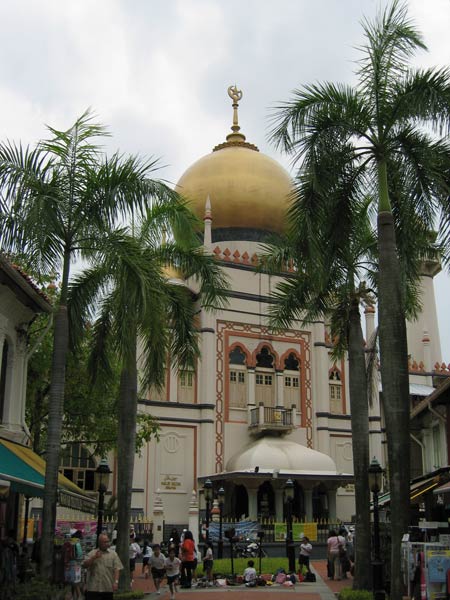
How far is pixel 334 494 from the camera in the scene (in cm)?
3375

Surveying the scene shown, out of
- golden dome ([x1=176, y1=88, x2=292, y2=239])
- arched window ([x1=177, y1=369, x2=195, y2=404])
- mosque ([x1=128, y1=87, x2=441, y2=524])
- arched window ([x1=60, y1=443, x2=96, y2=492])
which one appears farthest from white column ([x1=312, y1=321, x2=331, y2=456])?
arched window ([x1=60, y1=443, x2=96, y2=492])

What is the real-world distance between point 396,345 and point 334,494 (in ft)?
72.0

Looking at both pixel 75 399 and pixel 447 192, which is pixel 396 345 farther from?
pixel 75 399

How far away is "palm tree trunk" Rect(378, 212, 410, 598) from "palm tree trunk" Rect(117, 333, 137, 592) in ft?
18.7

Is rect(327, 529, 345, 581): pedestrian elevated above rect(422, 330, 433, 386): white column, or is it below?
below

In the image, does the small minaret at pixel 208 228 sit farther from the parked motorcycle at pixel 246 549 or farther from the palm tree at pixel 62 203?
the palm tree at pixel 62 203

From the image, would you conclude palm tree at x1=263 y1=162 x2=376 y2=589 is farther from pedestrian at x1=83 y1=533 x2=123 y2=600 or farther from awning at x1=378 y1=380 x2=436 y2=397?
awning at x1=378 y1=380 x2=436 y2=397

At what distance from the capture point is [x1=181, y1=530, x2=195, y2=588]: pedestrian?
18.9 m

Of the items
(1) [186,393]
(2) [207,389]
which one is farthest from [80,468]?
(2) [207,389]

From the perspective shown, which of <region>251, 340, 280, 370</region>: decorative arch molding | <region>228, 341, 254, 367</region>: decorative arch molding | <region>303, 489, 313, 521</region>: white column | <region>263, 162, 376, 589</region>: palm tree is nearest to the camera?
<region>263, 162, 376, 589</region>: palm tree

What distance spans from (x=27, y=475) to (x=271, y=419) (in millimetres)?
21209

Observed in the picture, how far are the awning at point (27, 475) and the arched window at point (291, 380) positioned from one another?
18312mm

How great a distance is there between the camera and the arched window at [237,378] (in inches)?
1364

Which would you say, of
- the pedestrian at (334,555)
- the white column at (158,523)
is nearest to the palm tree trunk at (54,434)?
the pedestrian at (334,555)
